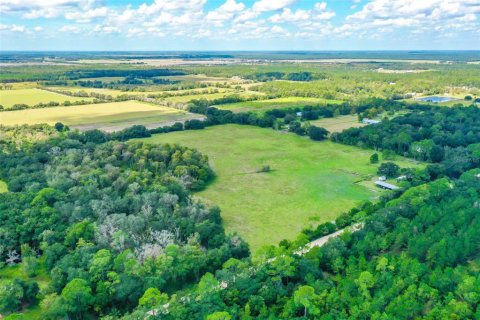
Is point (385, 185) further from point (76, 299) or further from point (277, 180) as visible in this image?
point (76, 299)

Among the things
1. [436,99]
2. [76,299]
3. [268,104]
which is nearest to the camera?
[76,299]

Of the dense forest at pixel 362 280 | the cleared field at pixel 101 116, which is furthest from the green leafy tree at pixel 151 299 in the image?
the cleared field at pixel 101 116

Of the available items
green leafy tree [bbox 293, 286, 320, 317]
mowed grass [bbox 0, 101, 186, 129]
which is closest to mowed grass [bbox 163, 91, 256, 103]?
mowed grass [bbox 0, 101, 186, 129]

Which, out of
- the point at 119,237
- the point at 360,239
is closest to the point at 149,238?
Answer: the point at 119,237

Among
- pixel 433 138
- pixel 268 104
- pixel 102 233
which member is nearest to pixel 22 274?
pixel 102 233

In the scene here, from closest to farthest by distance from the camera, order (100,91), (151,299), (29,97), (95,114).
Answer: (151,299) < (95,114) < (29,97) < (100,91)

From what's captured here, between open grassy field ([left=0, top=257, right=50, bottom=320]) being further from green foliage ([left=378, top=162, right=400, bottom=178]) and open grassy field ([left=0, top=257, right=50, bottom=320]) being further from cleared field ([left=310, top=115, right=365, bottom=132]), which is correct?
cleared field ([left=310, top=115, right=365, bottom=132])

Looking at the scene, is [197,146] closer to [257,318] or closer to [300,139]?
[300,139]
